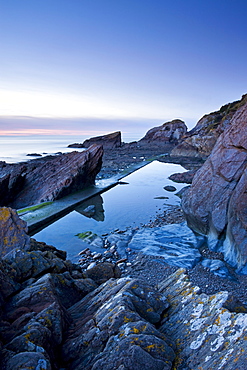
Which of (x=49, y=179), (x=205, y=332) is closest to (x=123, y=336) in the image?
(x=205, y=332)

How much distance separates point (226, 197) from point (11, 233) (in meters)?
8.83

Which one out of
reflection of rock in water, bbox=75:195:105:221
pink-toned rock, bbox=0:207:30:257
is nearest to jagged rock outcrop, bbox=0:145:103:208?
reflection of rock in water, bbox=75:195:105:221

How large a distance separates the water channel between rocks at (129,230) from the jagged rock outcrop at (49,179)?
2.45 meters

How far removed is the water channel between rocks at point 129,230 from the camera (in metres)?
11.2

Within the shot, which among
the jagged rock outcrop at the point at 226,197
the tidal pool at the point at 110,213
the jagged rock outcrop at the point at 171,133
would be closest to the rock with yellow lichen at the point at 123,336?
the jagged rock outcrop at the point at 226,197

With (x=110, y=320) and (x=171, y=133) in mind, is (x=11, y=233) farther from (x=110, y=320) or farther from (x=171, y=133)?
(x=171, y=133)

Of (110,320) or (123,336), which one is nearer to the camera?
(123,336)

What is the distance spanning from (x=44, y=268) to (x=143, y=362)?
390 cm

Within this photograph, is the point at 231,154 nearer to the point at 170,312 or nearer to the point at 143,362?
the point at 170,312

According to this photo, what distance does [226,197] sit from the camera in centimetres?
1126

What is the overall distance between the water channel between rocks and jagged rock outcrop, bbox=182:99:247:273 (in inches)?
29.9

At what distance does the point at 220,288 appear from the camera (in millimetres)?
8188

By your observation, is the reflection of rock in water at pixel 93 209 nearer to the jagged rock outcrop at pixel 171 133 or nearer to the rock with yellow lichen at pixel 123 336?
the rock with yellow lichen at pixel 123 336

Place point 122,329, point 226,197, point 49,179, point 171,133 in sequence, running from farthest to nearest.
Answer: point 171,133, point 49,179, point 226,197, point 122,329
